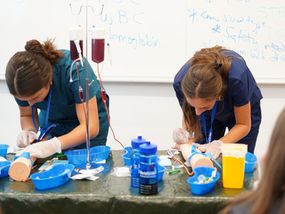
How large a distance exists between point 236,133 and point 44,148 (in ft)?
→ 2.73

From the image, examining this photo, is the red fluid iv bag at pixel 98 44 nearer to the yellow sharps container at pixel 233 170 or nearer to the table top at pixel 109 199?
the table top at pixel 109 199

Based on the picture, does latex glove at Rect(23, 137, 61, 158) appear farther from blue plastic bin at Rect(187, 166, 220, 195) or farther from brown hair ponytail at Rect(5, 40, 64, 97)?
blue plastic bin at Rect(187, 166, 220, 195)

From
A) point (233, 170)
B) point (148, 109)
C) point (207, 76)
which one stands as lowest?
point (148, 109)

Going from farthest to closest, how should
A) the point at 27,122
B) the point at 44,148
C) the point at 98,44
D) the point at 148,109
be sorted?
the point at 148,109 → the point at 27,122 → the point at 44,148 → the point at 98,44

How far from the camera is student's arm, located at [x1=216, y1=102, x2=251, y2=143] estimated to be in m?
1.79

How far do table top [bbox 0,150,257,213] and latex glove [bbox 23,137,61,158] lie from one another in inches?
7.9

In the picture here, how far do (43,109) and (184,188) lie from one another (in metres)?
0.84

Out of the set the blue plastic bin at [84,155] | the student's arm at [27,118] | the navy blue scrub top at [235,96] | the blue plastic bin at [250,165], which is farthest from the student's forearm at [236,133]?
the student's arm at [27,118]

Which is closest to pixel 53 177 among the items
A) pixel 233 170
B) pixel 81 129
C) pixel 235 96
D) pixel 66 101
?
pixel 81 129

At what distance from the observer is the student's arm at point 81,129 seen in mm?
1704

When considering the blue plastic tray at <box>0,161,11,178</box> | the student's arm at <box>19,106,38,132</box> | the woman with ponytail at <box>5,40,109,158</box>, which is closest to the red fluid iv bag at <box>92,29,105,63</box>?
the woman with ponytail at <box>5,40,109,158</box>

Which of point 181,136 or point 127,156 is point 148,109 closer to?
point 181,136

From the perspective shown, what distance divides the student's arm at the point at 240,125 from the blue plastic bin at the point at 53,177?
706 mm

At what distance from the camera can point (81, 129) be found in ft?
5.65
